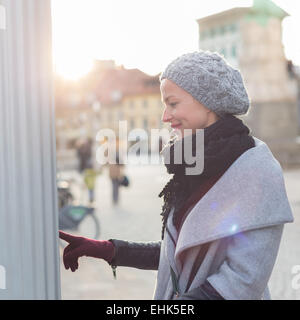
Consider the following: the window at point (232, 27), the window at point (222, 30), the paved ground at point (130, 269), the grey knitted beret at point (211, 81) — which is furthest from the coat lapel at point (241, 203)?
the window at point (222, 30)

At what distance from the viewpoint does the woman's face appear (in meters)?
1.57

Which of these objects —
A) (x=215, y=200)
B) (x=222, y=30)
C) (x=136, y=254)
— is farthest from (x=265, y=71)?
(x=215, y=200)

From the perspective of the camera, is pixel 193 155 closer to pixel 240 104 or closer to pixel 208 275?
pixel 240 104

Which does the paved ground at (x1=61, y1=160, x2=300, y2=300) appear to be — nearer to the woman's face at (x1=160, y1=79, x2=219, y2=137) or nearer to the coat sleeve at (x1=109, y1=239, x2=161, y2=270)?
the coat sleeve at (x1=109, y1=239, x2=161, y2=270)

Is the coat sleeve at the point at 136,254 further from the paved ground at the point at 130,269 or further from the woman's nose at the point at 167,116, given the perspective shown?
the paved ground at the point at 130,269

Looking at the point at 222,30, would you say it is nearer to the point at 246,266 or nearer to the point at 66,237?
the point at 66,237

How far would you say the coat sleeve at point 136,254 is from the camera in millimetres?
1771

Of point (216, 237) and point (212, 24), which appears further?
point (212, 24)

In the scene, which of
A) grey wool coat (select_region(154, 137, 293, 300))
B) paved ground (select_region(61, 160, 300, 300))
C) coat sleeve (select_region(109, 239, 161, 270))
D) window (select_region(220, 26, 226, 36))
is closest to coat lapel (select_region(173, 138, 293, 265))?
grey wool coat (select_region(154, 137, 293, 300))

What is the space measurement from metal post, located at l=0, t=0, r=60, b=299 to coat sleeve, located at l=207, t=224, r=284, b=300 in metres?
0.43

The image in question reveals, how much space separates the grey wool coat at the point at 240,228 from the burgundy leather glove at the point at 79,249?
303 millimetres

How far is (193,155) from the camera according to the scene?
5.03 feet
